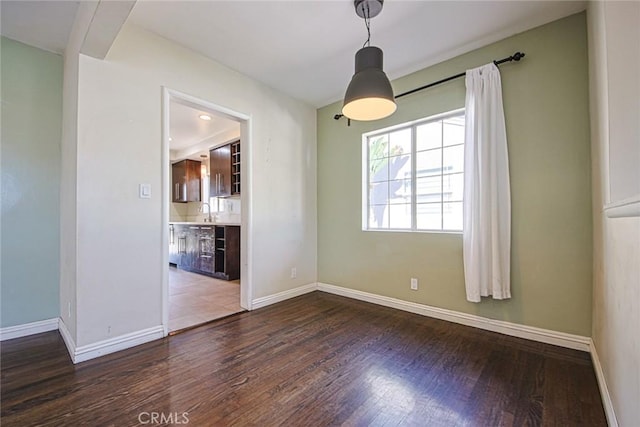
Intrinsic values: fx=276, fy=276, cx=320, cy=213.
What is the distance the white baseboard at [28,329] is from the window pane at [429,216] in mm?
3794

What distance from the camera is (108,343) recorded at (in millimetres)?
2137

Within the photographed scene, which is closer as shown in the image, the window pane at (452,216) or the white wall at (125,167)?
the white wall at (125,167)

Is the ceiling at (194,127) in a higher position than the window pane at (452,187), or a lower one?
A: higher

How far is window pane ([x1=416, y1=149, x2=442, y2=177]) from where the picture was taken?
2943 mm

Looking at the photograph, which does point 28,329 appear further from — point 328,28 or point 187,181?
point 187,181

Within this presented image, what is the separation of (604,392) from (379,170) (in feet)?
8.61

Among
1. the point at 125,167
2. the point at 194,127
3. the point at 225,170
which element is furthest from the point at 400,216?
the point at 194,127

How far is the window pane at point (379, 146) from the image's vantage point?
3.43 m

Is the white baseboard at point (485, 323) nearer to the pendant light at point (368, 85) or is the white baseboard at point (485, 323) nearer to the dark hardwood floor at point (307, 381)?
the dark hardwood floor at point (307, 381)

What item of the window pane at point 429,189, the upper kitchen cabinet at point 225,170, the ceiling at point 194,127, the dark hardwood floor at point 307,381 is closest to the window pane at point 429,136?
the window pane at point 429,189

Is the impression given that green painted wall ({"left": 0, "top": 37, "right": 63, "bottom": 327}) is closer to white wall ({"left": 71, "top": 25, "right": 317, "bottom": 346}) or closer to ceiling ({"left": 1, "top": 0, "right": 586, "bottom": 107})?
ceiling ({"left": 1, "top": 0, "right": 586, "bottom": 107})

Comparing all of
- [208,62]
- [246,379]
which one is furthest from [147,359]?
[208,62]

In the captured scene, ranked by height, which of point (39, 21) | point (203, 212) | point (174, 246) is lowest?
point (174, 246)

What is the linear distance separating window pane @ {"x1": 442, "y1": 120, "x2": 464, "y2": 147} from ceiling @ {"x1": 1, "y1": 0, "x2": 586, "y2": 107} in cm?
67
